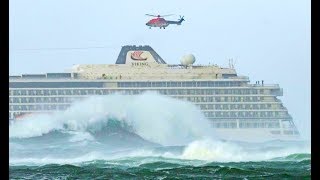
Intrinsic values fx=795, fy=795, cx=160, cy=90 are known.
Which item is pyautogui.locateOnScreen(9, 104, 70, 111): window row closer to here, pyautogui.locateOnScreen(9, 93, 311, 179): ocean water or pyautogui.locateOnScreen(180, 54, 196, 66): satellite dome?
pyautogui.locateOnScreen(9, 93, 311, 179): ocean water

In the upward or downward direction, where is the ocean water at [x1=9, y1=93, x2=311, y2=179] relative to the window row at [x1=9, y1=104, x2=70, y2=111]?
downward

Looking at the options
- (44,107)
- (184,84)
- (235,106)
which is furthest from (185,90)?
(44,107)

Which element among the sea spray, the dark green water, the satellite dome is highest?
the satellite dome

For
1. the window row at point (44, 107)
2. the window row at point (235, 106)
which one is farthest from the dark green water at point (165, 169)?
the window row at point (44, 107)

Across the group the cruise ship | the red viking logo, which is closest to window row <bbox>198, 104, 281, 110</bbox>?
the cruise ship

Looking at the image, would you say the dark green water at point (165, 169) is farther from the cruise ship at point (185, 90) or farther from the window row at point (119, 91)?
the window row at point (119, 91)
